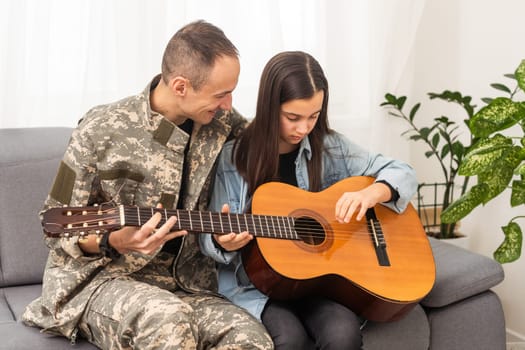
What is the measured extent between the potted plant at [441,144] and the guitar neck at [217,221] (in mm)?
1071

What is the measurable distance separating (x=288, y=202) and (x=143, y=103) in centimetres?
47

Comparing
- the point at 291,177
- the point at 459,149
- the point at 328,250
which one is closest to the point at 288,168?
the point at 291,177

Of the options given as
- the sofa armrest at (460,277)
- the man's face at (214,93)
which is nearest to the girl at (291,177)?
the man's face at (214,93)

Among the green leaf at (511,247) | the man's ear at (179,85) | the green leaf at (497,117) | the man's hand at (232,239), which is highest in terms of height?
the man's ear at (179,85)

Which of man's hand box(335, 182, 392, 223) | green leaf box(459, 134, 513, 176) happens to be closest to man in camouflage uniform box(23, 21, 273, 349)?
man's hand box(335, 182, 392, 223)

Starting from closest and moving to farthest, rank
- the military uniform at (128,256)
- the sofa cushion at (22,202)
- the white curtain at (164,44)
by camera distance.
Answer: the military uniform at (128,256) → the sofa cushion at (22,202) → the white curtain at (164,44)

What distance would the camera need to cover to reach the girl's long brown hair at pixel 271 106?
1945mm

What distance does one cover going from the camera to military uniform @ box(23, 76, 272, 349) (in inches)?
68.9

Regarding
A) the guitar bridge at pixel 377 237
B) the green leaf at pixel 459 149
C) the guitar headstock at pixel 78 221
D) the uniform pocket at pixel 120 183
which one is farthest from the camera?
the green leaf at pixel 459 149

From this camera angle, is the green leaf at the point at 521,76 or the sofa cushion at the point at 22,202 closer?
the green leaf at the point at 521,76

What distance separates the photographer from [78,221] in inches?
61.2

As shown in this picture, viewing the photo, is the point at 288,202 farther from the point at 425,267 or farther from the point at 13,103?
the point at 13,103

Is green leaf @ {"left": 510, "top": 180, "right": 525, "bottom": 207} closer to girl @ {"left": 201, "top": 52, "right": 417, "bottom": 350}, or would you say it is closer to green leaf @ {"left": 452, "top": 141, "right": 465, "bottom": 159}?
girl @ {"left": 201, "top": 52, "right": 417, "bottom": 350}

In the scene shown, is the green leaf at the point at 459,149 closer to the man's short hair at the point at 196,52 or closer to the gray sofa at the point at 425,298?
the gray sofa at the point at 425,298
